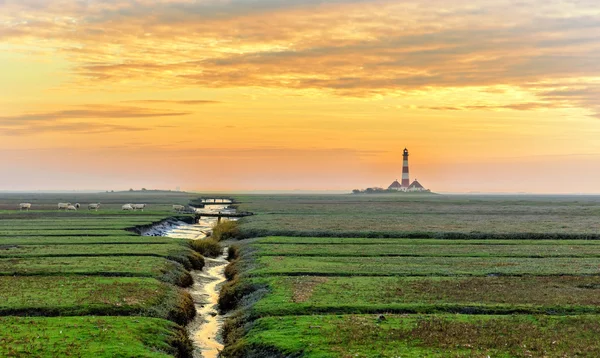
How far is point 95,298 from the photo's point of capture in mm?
29969

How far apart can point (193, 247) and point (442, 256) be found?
2129 cm

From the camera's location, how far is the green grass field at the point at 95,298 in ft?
74.3

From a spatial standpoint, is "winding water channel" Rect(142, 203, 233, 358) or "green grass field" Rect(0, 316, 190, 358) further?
"winding water channel" Rect(142, 203, 233, 358)

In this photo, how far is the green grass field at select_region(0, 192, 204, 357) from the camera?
2266cm

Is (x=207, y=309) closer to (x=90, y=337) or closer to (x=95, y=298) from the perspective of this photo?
(x=95, y=298)

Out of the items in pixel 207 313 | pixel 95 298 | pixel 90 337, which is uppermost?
pixel 95 298

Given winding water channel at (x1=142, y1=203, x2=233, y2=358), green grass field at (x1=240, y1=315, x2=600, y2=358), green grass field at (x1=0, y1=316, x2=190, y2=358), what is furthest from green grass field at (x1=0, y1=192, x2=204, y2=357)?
green grass field at (x1=240, y1=315, x2=600, y2=358)

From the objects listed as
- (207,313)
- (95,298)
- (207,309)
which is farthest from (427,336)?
(95,298)

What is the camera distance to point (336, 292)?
31.8m

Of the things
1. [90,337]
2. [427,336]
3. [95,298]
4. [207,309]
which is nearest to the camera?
[90,337]

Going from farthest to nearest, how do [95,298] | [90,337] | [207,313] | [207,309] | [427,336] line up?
[207,309], [207,313], [95,298], [427,336], [90,337]

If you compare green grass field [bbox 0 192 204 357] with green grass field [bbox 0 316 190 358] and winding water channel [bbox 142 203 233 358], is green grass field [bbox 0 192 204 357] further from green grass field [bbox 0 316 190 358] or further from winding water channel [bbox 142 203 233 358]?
winding water channel [bbox 142 203 233 358]

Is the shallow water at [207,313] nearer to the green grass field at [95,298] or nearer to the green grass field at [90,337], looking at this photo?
the green grass field at [95,298]

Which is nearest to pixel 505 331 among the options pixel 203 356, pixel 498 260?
pixel 203 356
